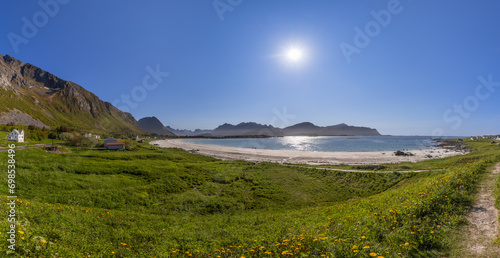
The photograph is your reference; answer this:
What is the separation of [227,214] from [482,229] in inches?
796

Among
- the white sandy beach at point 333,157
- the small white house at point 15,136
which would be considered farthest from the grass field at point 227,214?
the small white house at point 15,136

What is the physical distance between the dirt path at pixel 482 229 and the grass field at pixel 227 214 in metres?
0.47

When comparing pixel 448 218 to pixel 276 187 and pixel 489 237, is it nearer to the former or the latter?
pixel 489 237

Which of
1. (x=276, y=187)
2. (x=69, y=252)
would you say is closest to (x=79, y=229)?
(x=69, y=252)

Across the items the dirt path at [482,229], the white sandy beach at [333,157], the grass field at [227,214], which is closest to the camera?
the dirt path at [482,229]

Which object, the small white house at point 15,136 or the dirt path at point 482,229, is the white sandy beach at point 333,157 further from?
the small white house at point 15,136

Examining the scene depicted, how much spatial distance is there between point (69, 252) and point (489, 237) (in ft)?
56.9

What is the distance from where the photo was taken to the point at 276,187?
3588 cm

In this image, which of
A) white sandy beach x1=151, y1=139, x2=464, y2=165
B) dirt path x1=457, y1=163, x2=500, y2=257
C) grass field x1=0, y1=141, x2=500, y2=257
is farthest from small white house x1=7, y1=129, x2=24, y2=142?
dirt path x1=457, y1=163, x2=500, y2=257

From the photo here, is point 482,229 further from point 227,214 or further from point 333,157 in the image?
point 333,157

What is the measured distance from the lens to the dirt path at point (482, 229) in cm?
712

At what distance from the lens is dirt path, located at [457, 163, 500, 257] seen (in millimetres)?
7125

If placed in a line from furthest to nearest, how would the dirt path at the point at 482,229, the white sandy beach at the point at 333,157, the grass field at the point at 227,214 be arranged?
the white sandy beach at the point at 333,157 → the grass field at the point at 227,214 → the dirt path at the point at 482,229

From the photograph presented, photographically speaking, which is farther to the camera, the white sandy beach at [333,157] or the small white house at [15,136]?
the white sandy beach at [333,157]
